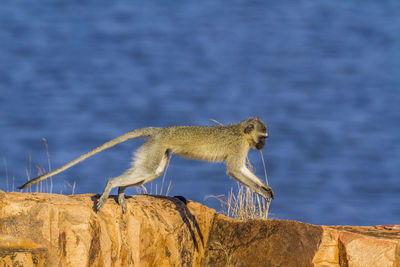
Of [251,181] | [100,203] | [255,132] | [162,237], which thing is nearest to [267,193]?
[251,181]

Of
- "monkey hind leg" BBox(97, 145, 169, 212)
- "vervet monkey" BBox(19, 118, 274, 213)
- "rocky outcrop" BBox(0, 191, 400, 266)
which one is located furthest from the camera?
"vervet monkey" BBox(19, 118, 274, 213)

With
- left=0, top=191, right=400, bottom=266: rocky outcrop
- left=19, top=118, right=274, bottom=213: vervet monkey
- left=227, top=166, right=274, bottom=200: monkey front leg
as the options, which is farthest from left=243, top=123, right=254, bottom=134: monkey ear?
left=0, top=191, right=400, bottom=266: rocky outcrop

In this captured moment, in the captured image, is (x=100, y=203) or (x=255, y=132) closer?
(x=100, y=203)

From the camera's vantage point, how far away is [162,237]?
24.3ft

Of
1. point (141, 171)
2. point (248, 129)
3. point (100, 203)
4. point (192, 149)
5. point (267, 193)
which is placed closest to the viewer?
point (100, 203)

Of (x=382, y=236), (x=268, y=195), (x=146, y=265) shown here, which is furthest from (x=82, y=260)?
(x=382, y=236)

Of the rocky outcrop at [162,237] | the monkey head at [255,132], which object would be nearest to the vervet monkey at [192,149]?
the monkey head at [255,132]

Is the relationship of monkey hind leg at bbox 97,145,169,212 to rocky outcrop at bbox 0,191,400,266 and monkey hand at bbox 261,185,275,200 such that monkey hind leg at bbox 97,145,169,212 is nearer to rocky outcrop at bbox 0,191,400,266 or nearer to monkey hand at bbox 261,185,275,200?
rocky outcrop at bbox 0,191,400,266

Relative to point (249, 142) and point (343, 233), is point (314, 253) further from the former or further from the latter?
point (249, 142)

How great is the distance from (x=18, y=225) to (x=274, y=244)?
2.78 meters

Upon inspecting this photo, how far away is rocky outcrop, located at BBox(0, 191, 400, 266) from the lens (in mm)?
6355

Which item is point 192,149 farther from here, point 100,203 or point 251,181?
point 100,203

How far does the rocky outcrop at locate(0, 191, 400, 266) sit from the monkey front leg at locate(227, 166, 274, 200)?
350 mm

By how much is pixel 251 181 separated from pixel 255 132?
0.82 m
